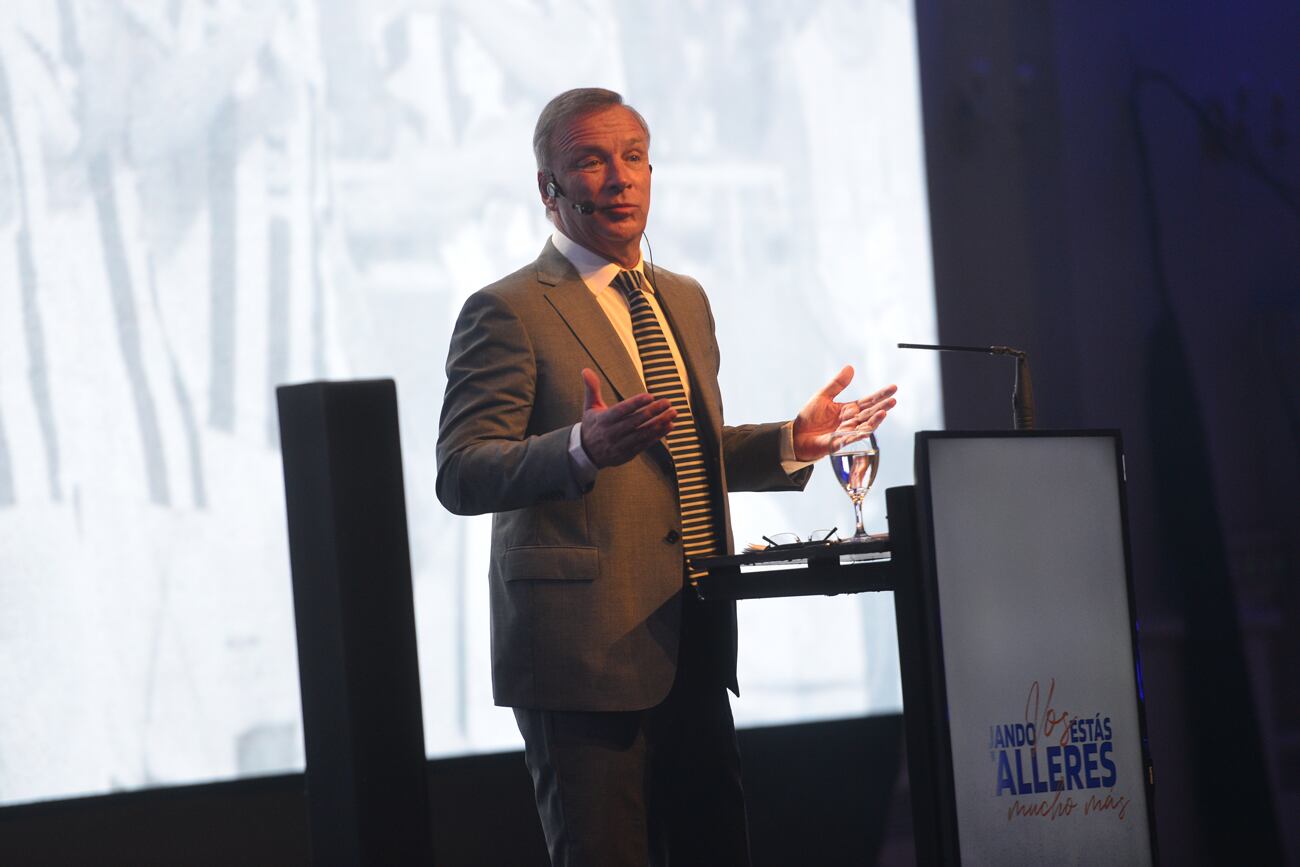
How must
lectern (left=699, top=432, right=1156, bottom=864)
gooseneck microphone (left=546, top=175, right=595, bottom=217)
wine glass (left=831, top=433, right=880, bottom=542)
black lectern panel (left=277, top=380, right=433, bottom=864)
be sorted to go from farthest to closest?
gooseneck microphone (left=546, top=175, right=595, bottom=217)
wine glass (left=831, top=433, right=880, bottom=542)
lectern (left=699, top=432, right=1156, bottom=864)
black lectern panel (left=277, top=380, right=433, bottom=864)

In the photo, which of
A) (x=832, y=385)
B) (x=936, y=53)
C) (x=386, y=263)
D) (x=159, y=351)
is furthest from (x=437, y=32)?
(x=832, y=385)

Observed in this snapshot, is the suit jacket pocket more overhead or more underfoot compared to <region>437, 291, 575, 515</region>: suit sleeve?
more underfoot

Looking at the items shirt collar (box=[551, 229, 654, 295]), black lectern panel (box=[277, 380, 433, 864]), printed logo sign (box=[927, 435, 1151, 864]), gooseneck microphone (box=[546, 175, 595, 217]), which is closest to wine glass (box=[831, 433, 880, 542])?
printed logo sign (box=[927, 435, 1151, 864])

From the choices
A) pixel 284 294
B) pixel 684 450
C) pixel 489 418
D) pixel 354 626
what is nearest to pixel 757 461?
pixel 684 450

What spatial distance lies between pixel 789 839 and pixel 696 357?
181cm

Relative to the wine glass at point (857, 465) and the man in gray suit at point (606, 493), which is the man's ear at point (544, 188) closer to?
the man in gray suit at point (606, 493)

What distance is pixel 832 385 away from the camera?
201 cm

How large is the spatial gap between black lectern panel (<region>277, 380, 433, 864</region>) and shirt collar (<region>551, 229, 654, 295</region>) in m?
0.78

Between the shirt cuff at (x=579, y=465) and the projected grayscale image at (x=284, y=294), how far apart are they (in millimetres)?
1418

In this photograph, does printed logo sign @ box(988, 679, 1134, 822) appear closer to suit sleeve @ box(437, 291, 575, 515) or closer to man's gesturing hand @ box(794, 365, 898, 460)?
man's gesturing hand @ box(794, 365, 898, 460)

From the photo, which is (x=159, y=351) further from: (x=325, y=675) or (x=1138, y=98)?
(x=1138, y=98)

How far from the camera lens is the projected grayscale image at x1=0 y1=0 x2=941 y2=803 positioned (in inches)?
113

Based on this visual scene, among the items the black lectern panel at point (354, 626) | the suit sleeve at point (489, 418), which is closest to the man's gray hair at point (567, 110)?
the suit sleeve at point (489, 418)

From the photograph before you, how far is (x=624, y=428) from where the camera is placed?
5.28 feet
